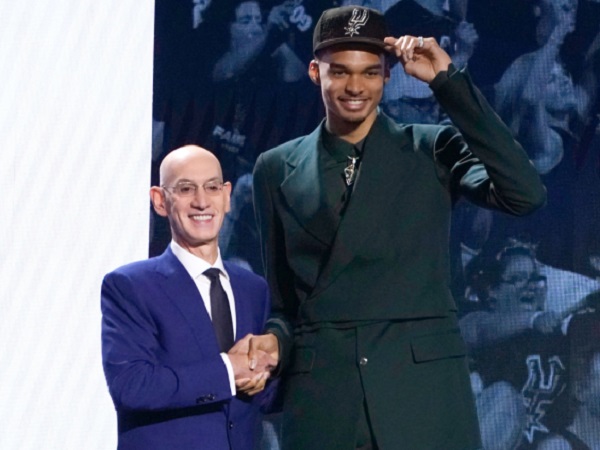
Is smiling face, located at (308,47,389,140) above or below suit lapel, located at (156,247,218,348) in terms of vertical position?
above

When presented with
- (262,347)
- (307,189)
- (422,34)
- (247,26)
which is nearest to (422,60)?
(307,189)

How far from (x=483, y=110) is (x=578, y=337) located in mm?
1637

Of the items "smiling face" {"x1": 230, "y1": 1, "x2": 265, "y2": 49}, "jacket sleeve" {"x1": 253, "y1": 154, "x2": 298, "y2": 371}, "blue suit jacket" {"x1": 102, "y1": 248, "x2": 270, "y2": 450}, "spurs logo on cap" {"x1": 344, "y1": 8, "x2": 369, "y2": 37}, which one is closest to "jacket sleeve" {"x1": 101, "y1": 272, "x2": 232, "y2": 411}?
"blue suit jacket" {"x1": 102, "y1": 248, "x2": 270, "y2": 450}

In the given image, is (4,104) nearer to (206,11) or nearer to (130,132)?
(130,132)

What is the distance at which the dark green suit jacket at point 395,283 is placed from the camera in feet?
7.74

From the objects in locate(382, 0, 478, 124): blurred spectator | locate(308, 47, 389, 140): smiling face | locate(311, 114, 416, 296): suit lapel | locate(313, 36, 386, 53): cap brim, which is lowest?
locate(311, 114, 416, 296): suit lapel

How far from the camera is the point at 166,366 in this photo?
2.38 meters

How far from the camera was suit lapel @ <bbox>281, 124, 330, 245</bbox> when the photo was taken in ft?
8.11

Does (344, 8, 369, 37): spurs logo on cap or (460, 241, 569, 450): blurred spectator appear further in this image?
(460, 241, 569, 450): blurred spectator

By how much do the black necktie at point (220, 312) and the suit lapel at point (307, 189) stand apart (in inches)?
8.9

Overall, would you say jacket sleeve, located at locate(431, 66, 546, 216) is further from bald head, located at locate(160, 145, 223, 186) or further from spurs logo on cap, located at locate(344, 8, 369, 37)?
bald head, located at locate(160, 145, 223, 186)

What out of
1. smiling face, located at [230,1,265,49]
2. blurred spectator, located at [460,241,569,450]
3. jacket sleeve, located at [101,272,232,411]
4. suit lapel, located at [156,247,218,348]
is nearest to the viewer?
jacket sleeve, located at [101,272,232,411]

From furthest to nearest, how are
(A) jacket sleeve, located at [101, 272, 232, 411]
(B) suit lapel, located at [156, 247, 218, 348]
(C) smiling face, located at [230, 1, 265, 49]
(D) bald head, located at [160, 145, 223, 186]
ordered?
(C) smiling face, located at [230, 1, 265, 49] → (D) bald head, located at [160, 145, 223, 186] → (B) suit lapel, located at [156, 247, 218, 348] → (A) jacket sleeve, located at [101, 272, 232, 411]

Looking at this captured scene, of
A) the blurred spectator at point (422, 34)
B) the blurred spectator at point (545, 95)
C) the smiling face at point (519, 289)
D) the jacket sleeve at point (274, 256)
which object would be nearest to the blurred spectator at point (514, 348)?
the smiling face at point (519, 289)
